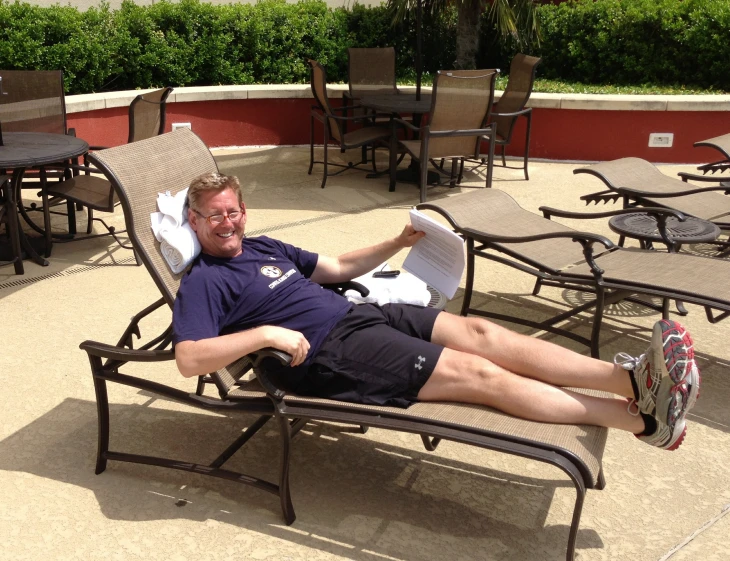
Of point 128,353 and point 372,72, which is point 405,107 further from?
point 128,353

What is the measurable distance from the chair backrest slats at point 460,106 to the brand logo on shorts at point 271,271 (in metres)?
A: 4.05

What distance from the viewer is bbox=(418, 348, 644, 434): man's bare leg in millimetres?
2869

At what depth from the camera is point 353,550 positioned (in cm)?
287

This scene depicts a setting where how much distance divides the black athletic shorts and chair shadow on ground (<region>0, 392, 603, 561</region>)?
1.41ft

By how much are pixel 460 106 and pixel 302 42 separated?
353 centimetres

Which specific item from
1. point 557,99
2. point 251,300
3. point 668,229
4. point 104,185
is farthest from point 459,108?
point 251,300

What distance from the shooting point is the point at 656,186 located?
5613 millimetres

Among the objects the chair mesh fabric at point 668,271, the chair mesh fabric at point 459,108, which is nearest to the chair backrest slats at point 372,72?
the chair mesh fabric at point 459,108

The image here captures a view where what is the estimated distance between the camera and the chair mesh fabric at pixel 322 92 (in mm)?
7617

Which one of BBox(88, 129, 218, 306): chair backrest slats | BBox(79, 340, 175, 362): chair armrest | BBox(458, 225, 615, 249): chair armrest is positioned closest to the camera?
BBox(79, 340, 175, 362): chair armrest

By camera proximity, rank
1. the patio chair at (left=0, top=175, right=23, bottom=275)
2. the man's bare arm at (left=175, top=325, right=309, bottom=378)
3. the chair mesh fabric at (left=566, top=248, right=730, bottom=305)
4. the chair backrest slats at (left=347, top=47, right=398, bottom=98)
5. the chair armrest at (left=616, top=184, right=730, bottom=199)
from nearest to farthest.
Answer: the man's bare arm at (left=175, top=325, right=309, bottom=378)
the chair mesh fabric at (left=566, top=248, right=730, bottom=305)
the chair armrest at (left=616, top=184, right=730, bottom=199)
the patio chair at (left=0, top=175, right=23, bottom=275)
the chair backrest slats at (left=347, top=47, right=398, bottom=98)

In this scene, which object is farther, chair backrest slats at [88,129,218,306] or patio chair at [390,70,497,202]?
patio chair at [390,70,497,202]

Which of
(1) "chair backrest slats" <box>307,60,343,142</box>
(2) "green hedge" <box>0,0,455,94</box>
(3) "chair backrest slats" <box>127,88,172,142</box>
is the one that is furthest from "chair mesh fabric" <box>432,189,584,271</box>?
(2) "green hedge" <box>0,0,455,94</box>

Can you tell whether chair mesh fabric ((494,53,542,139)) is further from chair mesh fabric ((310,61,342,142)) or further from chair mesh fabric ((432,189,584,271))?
chair mesh fabric ((432,189,584,271))
